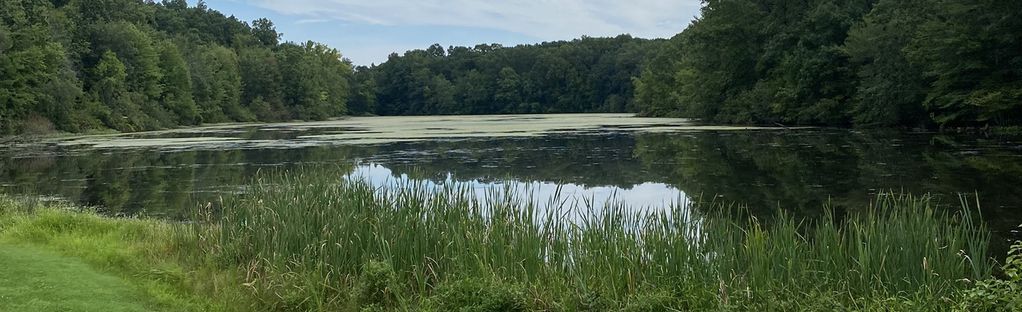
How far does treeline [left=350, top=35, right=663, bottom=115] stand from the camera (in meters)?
109

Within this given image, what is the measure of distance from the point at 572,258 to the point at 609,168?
39.5ft

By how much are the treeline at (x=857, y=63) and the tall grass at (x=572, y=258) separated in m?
23.6

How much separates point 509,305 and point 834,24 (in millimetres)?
38265

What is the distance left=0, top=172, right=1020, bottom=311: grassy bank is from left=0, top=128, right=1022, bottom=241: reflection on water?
1.68 meters

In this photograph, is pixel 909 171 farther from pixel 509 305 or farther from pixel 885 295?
pixel 509 305

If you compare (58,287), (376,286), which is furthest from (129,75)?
(376,286)

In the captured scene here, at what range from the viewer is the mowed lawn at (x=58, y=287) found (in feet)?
18.7

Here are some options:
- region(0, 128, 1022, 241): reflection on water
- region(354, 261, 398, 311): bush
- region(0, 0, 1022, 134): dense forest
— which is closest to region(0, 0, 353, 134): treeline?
region(0, 0, 1022, 134): dense forest

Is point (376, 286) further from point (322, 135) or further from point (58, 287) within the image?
point (322, 135)

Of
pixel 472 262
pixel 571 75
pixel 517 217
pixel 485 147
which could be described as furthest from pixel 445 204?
pixel 571 75

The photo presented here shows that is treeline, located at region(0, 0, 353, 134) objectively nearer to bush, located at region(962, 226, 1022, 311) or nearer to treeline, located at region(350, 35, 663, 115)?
treeline, located at region(350, 35, 663, 115)

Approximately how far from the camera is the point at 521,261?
21.3ft

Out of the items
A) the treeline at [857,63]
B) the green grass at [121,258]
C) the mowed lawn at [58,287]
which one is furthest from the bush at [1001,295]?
the treeline at [857,63]

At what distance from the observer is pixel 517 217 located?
7.53 metres
